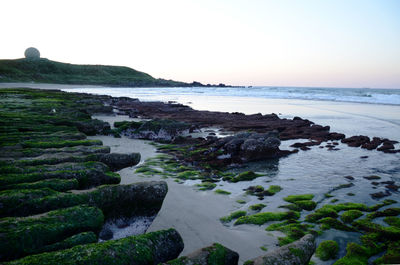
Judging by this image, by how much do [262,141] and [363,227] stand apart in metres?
5.52

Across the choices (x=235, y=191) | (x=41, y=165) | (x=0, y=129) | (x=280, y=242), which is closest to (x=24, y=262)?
(x=41, y=165)

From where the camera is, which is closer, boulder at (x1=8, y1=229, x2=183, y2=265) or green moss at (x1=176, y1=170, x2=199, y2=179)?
boulder at (x1=8, y1=229, x2=183, y2=265)

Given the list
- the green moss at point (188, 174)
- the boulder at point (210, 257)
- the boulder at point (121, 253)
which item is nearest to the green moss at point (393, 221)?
the boulder at point (210, 257)

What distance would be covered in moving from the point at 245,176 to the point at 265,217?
2511 mm

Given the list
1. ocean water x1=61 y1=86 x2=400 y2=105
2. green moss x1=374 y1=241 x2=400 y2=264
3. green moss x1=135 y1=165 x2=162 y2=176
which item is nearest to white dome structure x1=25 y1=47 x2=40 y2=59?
ocean water x1=61 y1=86 x2=400 y2=105

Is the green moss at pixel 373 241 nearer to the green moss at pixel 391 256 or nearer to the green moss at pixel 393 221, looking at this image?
the green moss at pixel 391 256

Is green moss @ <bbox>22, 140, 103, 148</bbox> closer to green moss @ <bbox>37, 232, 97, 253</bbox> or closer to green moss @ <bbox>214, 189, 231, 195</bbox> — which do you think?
green moss @ <bbox>214, 189, 231, 195</bbox>

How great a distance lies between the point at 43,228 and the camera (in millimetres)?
2906

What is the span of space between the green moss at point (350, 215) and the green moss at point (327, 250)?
3.71 feet

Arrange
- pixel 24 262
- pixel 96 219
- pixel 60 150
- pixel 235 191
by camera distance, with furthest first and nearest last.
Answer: pixel 235 191
pixel 60 150
pixel 96 219
pixel 24 262

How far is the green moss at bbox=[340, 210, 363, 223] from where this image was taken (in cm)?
567

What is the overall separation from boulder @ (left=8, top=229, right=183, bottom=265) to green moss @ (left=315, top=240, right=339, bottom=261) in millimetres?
2689

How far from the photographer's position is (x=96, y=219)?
3.36m

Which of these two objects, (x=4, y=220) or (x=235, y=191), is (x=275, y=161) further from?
(x=4, y=220)
